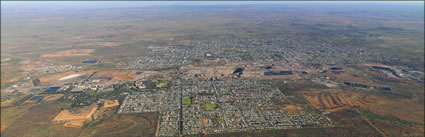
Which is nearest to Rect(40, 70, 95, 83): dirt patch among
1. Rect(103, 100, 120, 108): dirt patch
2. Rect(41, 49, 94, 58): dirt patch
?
Rect(103, 100, 120, 108): dirt patch

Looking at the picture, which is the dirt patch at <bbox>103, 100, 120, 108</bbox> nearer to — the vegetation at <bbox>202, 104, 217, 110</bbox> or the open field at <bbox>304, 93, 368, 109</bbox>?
the vegetation at <bbox>202, 104, 217, 110</bbox>

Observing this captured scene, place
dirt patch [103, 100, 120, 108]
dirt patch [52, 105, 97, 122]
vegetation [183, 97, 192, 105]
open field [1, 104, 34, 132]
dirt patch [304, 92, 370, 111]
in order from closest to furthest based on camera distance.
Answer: open field [1, 104, 34, 132] → dirt patch [52, 105, 97, 122] → dirt patch [304, 92, 370, 111] → dirt patch [103, 100, 120, 108] → vegetation [183, 97, 192, 105]

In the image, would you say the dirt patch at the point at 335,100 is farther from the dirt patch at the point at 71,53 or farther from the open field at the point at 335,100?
the dirt patch at the point at 71,53

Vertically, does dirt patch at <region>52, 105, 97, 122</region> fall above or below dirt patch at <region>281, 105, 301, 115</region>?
below

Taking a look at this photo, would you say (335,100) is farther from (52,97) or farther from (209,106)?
(52,97)

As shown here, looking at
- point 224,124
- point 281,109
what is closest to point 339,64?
point 281,109

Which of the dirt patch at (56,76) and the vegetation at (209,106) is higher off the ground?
the dirt patch at (56,76)

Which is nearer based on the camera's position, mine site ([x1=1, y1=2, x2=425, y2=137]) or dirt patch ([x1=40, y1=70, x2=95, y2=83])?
mine site ([x1=1, y1=2, x2=425, y2=137])

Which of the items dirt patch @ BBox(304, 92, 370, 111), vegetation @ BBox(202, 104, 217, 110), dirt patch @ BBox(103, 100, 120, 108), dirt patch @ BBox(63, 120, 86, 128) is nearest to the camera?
dirt patch @ BBox(63, 120, 86, 128)

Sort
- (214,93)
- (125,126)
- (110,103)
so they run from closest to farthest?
(125,126), (110,103), (214,93)

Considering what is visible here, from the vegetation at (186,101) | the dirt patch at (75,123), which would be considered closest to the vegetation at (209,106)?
the vegetation at (186,101)

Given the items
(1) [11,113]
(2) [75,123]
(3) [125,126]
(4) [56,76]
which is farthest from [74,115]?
(4) [56,76]

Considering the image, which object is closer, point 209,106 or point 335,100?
point 209,106
